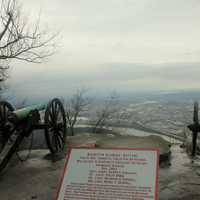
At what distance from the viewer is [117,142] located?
26.2 feet

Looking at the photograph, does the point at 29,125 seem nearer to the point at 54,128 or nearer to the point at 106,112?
the point at 54,128

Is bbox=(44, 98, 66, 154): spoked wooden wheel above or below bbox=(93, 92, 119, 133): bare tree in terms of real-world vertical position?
above

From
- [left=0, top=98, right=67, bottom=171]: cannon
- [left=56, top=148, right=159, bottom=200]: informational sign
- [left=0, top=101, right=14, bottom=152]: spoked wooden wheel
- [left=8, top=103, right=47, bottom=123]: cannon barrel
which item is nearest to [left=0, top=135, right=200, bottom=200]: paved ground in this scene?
[left=0, top=98, right=67, bottom=171]: cannon

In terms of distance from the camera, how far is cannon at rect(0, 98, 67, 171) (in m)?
5.23

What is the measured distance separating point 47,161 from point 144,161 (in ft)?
12.8

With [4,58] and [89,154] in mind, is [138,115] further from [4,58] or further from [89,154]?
[89,154]

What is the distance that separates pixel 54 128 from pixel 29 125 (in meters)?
0.92

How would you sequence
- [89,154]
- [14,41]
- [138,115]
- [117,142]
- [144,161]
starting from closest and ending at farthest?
[144,161]
[89,154]
[117,142]
[14,41]
[138,115]

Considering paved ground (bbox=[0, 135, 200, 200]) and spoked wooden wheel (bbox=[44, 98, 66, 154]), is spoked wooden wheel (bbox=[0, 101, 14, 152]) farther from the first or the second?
spoked wooden wheel (bbox=[44, 98, 66, 154])

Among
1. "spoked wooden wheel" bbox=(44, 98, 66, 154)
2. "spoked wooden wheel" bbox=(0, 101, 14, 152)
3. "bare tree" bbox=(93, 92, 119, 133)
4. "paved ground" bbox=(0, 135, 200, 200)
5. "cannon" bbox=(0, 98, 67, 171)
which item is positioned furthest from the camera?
"bare tree" bbox=(93, 92, 119, 133)

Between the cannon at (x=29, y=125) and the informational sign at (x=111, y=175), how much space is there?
2410mm

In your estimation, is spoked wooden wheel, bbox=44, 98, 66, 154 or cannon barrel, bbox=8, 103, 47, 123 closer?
cannon barrel, bbox=8, 103, 47, 123

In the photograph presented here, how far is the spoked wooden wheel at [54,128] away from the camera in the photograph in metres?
5.79

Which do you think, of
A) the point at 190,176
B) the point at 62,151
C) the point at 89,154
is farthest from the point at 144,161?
the point at 62,151
